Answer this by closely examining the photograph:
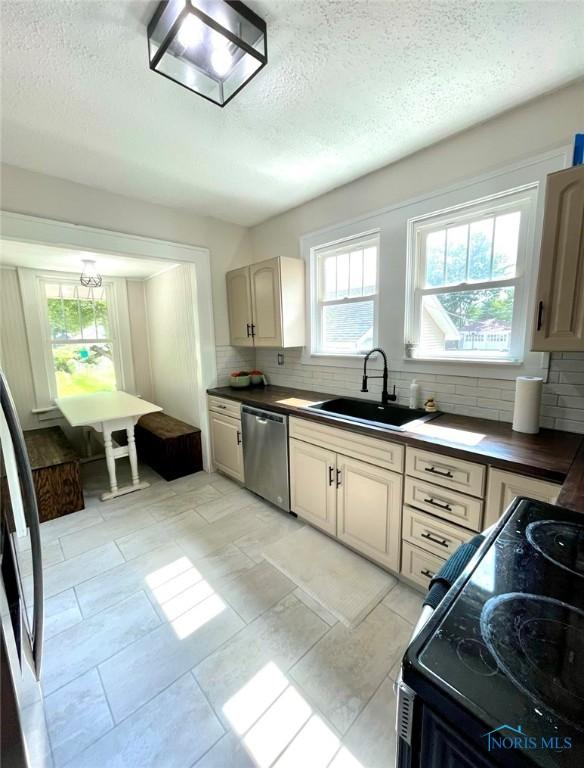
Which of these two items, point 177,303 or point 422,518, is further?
point 177,303

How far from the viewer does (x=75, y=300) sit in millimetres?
3830

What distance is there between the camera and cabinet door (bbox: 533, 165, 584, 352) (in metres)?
1.37

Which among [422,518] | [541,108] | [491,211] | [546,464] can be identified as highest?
[541,108]

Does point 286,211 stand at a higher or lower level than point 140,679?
higher

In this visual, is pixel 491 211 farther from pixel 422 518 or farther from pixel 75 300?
pixel 75 300

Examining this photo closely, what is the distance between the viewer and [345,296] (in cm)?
282

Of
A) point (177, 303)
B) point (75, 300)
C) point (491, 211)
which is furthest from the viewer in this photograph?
point (75, 300)

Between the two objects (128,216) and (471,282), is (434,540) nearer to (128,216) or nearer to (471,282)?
(471,282)

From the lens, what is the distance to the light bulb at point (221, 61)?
1.34 meters

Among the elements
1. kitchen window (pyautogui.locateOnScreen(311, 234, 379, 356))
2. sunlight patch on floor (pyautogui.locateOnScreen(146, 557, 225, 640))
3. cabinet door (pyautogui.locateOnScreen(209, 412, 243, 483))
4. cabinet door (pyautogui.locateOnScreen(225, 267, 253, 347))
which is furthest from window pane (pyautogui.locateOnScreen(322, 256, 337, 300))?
sunlight patch on floor (pyautogui.locateOnScreen(146, 557, 225, 640))

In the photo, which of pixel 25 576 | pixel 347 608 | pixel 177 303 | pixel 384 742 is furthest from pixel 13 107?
pixel 384 742

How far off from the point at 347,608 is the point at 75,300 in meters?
4.23

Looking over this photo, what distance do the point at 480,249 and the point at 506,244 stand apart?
0.47ft

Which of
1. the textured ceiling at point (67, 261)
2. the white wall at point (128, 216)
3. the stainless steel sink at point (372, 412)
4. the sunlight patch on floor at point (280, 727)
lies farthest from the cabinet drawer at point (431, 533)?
the textured ceiling at point (67, 261)
